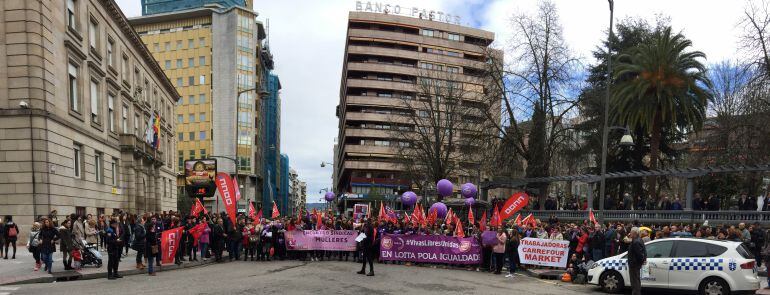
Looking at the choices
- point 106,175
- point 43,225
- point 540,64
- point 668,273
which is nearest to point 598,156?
point 540,64

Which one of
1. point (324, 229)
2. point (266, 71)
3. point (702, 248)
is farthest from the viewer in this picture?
point (266, 71)

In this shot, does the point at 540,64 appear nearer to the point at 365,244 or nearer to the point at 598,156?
the point at 598,156

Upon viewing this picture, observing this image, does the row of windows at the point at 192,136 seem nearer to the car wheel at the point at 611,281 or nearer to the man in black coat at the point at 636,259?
the car wheel at the point at 611,281

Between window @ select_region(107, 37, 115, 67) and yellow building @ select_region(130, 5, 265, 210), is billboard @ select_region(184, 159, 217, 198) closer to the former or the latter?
window @ select_region(107, 37, 115, 67)

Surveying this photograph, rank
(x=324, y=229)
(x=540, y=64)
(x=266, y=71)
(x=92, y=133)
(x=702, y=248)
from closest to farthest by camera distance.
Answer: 1. (x=702, y=248)
2. (x=324, y=229)
3. (x=92, y=133)
4. (x=540, y=64)
5. (x=266, y=71)

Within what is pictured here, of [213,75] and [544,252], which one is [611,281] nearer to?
[544,252]

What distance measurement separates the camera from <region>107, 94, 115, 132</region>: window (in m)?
33.0

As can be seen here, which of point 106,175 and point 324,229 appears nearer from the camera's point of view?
point 324,229

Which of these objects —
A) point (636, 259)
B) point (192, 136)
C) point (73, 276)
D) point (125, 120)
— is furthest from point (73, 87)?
point (192, 136)

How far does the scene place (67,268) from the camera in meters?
15.3

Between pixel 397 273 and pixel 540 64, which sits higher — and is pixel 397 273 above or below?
below

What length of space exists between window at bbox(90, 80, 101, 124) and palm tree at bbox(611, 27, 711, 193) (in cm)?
2995

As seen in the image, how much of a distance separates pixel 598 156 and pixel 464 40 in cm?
5413

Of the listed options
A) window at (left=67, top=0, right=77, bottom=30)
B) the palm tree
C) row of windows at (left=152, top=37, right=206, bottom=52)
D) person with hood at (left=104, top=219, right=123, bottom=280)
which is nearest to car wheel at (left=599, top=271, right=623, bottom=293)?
person with hood at (left=104, top=219, right=123, bottom=280)
